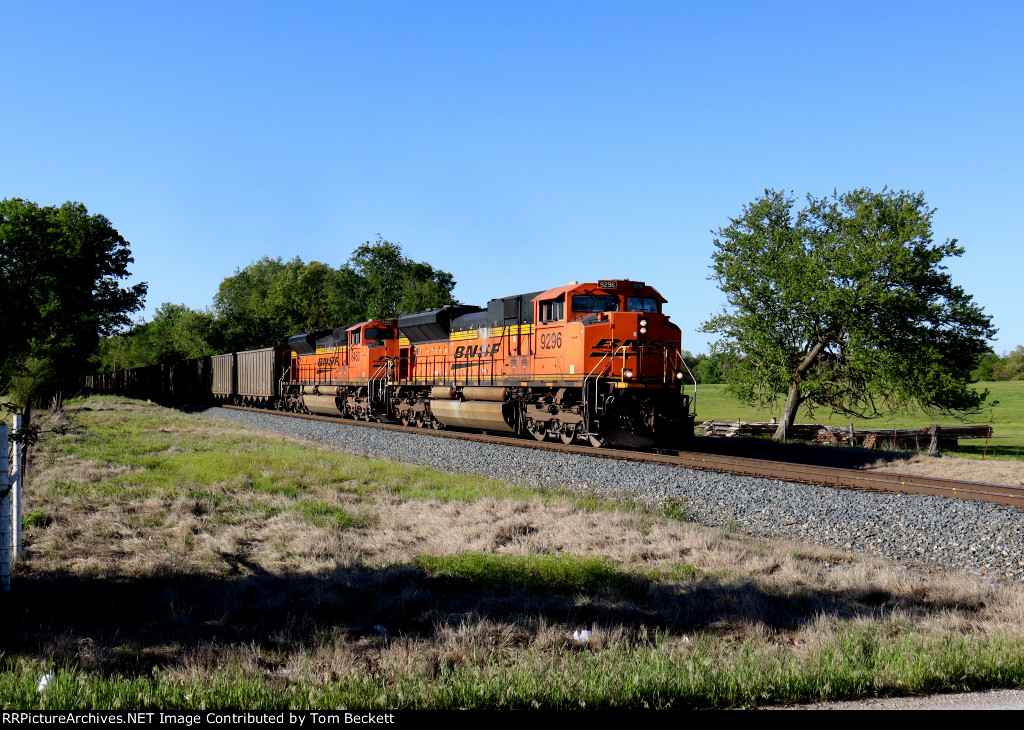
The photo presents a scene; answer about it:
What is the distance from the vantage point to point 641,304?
56.1 ft

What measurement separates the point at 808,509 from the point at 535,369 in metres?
9.29

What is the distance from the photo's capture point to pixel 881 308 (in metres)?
22.5

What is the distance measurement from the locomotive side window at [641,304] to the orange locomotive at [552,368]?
0.02m

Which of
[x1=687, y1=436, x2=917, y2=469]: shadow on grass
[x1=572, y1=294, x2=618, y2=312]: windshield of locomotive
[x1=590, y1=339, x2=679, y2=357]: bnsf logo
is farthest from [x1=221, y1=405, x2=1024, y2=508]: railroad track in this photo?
[x1=572, y1=294, x2=618, y2=312]: windshield of locomotive

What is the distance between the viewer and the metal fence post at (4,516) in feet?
18.7

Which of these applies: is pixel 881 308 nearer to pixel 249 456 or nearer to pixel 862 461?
pixel 862 461

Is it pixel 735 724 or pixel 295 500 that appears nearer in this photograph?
pixel 735 724

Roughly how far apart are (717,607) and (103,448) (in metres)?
14.2

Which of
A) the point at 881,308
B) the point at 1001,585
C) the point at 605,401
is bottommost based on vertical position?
the point at 1001,585

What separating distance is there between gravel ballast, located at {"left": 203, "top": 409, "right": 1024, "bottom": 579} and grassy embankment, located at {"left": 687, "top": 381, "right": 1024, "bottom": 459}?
12.5 m

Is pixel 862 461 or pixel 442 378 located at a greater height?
pixel 442 378

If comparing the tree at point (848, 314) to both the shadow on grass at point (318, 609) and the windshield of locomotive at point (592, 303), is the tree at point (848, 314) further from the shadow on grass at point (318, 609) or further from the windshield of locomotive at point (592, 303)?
the shadow on grass at point (318, 609)

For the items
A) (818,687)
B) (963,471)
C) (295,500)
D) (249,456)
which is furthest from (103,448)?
(963,471)

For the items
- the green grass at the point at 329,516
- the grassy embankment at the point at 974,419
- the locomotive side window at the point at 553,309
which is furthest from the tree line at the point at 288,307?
the green grass at the point at 329,516
